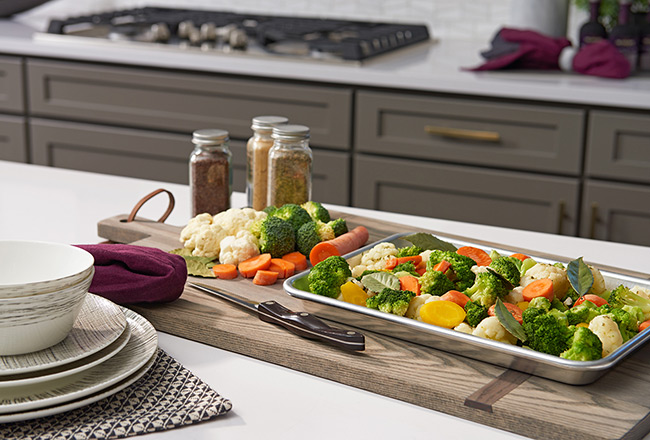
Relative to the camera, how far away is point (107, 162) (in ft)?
9.99

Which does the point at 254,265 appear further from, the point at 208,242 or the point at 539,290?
the point at 539,290

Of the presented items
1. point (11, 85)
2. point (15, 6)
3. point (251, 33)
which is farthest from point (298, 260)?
point (15, 6)

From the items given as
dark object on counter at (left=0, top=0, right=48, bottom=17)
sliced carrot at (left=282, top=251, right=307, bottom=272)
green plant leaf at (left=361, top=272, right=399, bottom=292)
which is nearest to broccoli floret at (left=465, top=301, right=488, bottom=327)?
green plant leaf at (left=361, top=272, right=399, bottom=292)

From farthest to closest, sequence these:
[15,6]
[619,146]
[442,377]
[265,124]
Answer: [15,6], [619,146], [265,124], [442,377]

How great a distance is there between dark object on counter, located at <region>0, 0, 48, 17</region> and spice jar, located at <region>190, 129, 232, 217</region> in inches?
97.9

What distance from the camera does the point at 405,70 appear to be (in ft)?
8.52

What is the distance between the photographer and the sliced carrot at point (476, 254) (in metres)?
1.22

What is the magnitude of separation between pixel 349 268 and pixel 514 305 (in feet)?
0.74

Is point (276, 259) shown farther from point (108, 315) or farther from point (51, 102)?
point (51, 102)

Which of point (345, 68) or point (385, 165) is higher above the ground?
point (345, 68)

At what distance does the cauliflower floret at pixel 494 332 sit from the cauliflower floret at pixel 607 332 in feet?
0.29

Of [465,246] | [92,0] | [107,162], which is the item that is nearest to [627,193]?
[465,246]

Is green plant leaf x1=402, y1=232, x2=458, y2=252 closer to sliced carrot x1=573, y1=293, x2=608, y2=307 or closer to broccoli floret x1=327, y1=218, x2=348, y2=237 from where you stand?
broccoli floret x1=327, y1=218, x2=348, y2=237

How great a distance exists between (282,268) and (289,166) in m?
0.28
